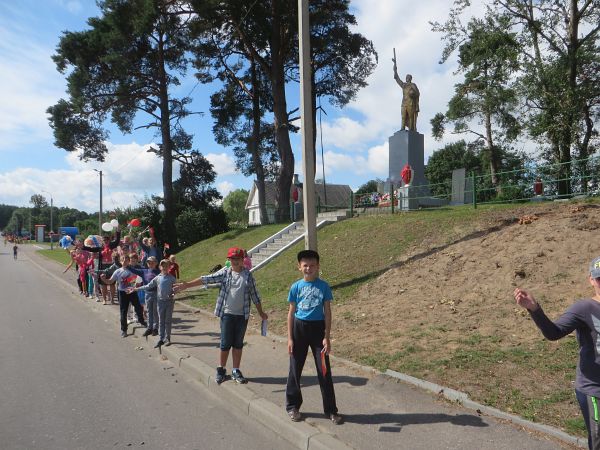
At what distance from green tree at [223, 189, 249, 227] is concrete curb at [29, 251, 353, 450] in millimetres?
67511

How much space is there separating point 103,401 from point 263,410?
1.97 meters

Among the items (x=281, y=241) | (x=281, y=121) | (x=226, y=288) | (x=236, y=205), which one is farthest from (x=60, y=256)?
(x=226, y=288)

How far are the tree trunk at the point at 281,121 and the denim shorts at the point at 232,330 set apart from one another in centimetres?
2036

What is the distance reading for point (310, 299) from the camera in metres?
4.55

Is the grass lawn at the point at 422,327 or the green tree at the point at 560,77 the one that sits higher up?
the green tree at the point at 560,77

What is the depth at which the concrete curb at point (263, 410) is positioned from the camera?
13.2ft

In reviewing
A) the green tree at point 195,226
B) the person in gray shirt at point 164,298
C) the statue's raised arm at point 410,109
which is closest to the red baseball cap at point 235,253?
the person in gray shirt at point 164,298

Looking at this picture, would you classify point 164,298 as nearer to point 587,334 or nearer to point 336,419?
point 336,419

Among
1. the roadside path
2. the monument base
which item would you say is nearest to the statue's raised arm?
the monument base

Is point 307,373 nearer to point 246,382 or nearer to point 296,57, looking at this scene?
point 246,382

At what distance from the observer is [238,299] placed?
223 inches

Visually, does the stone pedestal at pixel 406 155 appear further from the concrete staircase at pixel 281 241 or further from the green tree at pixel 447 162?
the green tree at pixel 447 162

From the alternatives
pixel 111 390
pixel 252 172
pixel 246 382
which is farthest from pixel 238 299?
pixel 252 172

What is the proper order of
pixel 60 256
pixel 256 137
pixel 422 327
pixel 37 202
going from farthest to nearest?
pixel 37 202, pixel 60 256, pixel 256 137, pixel 422 327
